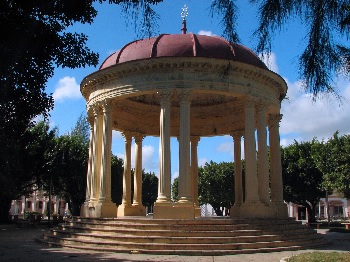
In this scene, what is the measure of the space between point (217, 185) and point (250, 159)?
136 ft

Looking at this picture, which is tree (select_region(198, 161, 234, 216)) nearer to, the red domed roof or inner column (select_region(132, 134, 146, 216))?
inner column (select_region(132, 134, 146, 216))

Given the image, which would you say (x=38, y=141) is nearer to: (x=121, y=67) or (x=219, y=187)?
(x=121, y=67)

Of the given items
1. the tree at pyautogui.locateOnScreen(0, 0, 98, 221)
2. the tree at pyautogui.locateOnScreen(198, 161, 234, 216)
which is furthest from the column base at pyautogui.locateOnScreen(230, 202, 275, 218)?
the tree at pyautogui.locateOnScreen(198, 161, 234, 216)

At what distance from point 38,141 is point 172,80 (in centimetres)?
2585

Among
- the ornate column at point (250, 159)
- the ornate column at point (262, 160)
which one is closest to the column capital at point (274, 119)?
the ornate column at point (262, 160)

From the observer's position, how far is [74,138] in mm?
50312

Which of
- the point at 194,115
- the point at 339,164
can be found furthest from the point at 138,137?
the point at 339,164

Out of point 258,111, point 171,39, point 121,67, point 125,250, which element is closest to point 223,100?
point 258,111

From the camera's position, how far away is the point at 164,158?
23.4 metres

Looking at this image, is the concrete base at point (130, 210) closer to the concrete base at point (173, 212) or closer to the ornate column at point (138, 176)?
the ornate column at point (138, 176)

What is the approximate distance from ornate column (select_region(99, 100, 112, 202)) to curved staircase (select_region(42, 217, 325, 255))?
99.5 inches

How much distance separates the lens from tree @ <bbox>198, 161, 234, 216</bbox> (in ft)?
212

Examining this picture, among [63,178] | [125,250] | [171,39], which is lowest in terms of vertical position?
[125,250]

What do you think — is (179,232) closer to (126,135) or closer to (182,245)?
(182,245)
